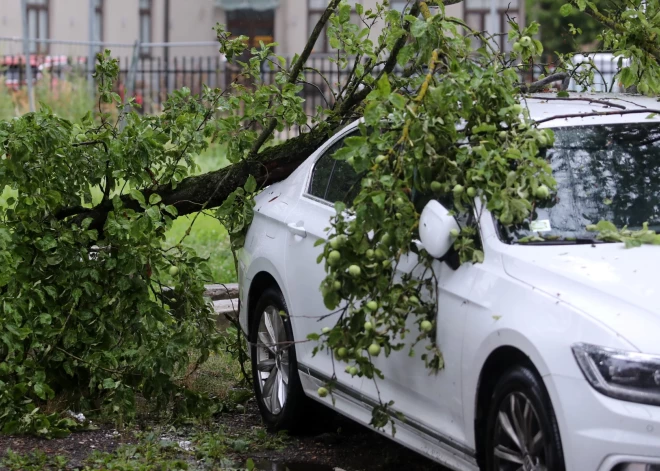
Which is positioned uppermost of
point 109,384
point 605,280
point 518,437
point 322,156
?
point 322,156

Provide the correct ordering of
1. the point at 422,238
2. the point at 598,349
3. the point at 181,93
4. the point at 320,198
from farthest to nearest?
the point at 181,93 < the point at 320,198 < the point at 422,238 < the point at 598,349

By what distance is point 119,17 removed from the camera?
33.6m

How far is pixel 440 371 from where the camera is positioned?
14.0ft

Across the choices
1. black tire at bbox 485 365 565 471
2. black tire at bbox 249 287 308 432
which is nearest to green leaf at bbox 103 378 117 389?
black tire at bbox 249 287 308 432

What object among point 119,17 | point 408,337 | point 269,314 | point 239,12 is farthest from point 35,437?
point 239,12

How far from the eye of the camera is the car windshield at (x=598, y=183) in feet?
13.8

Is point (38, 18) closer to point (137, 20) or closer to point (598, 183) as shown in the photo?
point (137, 20)

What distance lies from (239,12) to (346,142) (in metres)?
32.6

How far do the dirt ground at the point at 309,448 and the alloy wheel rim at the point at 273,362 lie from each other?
214mm

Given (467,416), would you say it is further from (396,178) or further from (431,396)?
(396,178)

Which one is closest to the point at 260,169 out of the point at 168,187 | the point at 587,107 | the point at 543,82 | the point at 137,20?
Result: the point at 168,187

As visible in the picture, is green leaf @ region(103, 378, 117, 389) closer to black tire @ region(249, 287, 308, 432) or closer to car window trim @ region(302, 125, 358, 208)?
black tire @ region(249, 287, 308, 432)

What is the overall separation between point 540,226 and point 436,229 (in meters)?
0.41

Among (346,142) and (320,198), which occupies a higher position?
(346,142)
